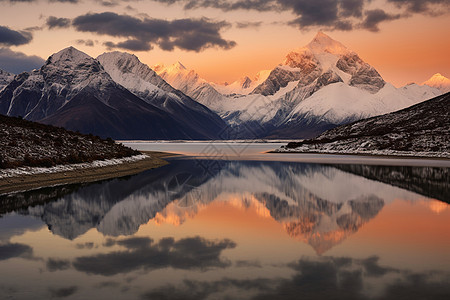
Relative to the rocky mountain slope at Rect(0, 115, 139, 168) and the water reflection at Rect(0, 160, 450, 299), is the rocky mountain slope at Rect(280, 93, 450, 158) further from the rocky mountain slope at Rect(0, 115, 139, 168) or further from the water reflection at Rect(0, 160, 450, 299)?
the water reflection at Rect(0, 160, 450, 299)

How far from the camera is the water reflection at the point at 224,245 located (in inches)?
615

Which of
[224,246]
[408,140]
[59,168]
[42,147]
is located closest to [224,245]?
[224,246]

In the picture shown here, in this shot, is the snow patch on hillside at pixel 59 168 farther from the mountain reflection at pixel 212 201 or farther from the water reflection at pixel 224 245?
the water reflection at pixel 224 245

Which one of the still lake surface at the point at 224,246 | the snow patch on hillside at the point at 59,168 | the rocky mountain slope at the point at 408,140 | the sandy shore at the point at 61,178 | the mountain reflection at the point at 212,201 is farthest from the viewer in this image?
the rocky mountain slope at the point at 408,140

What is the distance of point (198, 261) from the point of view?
1908 centimetres

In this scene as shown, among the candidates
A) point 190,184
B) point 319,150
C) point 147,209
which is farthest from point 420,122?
point 147,209

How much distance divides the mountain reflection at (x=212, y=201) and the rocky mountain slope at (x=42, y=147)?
37.6 feet

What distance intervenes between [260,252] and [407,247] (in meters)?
7.01

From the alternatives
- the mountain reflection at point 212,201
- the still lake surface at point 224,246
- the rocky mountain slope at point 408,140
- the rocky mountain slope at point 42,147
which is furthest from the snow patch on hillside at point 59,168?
the rocky mountain slope at point 408,140

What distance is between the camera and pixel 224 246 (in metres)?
22.0

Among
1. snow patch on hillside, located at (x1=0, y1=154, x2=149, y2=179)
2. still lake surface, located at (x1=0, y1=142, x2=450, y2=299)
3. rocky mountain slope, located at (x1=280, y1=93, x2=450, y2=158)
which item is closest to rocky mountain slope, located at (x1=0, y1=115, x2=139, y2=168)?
snow patch on hillside, located at (x1=0, y1=154, x2=149, y2=179)

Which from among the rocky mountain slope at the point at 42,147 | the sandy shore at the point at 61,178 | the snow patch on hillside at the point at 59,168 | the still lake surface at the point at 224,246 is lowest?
the still lake surface at the point at 224,246

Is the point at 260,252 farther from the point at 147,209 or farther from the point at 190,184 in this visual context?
the point at 190,184

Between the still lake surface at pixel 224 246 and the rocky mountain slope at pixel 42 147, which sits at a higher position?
the rocky mountain slope at pixel 42 147
